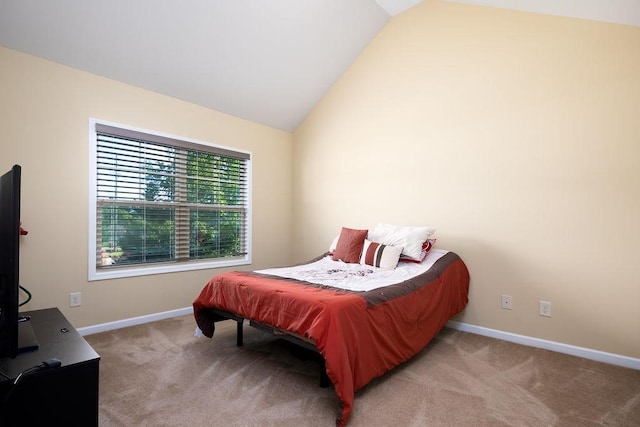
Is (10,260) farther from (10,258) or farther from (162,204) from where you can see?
(162,204)

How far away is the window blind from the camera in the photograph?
305 centimetres

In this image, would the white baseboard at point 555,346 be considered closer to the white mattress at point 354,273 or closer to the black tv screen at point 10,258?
the white mattress at point 354,273

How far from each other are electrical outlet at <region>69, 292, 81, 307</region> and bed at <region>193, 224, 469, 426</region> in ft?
3.59

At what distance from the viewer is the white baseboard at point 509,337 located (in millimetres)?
2431

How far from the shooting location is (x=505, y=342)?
2865 mm

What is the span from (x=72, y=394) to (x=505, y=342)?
9.98 ft

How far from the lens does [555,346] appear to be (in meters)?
2.68

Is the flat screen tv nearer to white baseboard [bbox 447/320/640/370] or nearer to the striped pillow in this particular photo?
the striped pillow

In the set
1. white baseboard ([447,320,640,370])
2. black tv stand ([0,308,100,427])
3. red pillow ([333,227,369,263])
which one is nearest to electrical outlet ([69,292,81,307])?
black tv stand ([0,308,100,427])

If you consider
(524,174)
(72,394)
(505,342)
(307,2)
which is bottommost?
(505,342)

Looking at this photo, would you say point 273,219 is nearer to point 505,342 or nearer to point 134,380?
point 134,380

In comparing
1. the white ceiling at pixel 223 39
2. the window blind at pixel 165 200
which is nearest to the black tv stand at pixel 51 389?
the window blind at pixel 165 200

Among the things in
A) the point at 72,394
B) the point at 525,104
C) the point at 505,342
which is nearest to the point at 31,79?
the point at 72,394

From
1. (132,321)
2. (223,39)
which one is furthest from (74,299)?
(223,39)
